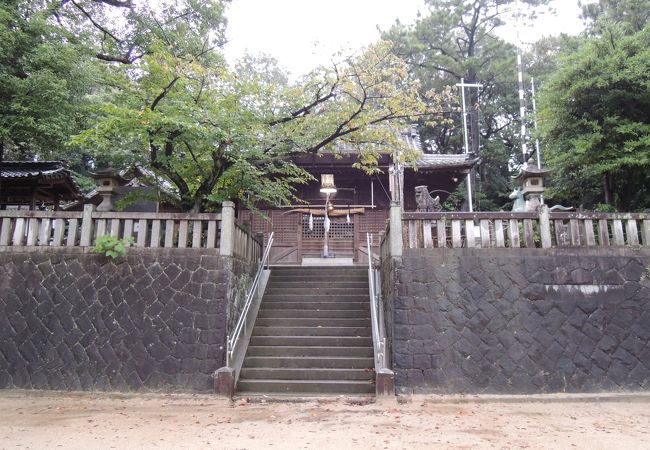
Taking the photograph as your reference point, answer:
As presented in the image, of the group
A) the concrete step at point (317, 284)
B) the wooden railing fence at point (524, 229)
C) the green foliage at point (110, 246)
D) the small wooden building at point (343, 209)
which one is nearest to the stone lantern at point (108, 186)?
the green foliage at point (110, 246)

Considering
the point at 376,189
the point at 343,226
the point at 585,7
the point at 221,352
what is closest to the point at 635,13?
the point at 585,7

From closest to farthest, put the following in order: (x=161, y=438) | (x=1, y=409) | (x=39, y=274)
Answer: (x=161, y=438) < (x=1, y=409) < (x=39, y=274)

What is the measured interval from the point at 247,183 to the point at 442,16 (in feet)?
71.2

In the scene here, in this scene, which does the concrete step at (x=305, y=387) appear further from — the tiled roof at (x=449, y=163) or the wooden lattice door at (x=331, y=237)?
the tiled roof at (x=449, y=163)

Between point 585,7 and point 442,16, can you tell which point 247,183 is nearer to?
point 585,7

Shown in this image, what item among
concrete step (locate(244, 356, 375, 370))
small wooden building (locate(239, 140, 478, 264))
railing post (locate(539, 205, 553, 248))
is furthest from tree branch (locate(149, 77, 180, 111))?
railing post (locate(539, 205, 553, 248))

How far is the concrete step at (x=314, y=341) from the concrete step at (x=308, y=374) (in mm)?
817

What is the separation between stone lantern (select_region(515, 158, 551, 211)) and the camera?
856 cm

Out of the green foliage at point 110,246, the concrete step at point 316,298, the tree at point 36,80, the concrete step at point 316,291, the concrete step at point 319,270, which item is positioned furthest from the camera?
the concrete step at point 319,270

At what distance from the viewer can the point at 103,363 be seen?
7672mm

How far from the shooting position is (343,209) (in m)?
14.5

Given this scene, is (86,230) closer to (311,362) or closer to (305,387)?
(311,362)

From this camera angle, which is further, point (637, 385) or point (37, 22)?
point (37, 22)

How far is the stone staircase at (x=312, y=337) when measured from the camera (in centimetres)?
764
